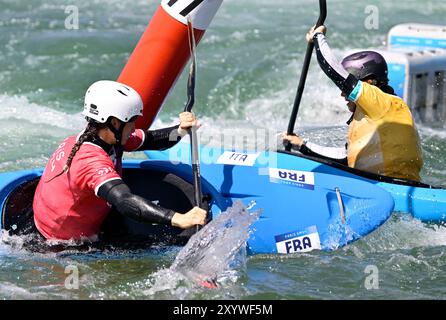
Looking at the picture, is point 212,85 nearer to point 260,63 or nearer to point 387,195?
point 260,63

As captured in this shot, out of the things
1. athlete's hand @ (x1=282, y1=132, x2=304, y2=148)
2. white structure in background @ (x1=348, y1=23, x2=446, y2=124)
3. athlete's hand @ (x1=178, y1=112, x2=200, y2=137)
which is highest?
athlete's hand @ (x1=178, y1=112, x2=200, y2=137)

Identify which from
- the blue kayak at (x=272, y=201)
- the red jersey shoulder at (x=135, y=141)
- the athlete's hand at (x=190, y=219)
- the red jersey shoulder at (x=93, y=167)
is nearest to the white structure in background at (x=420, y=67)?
the blue kayak at (x=272, y=201)

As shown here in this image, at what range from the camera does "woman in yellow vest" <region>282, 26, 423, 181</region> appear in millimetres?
6031

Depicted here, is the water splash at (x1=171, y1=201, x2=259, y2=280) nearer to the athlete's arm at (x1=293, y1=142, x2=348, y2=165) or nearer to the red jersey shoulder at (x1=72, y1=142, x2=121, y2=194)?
the red jersey shoulder at (x1=72, y1=142, x2=121, y2=194)

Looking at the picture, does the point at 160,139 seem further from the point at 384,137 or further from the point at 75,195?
the point at 384,137

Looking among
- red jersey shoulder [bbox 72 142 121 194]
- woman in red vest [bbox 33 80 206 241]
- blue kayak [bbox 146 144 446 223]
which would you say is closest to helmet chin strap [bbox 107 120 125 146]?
woman in red vest [bbox 33 80 206 241]

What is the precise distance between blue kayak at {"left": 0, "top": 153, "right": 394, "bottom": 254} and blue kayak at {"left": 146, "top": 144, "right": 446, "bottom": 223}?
268 millimetres

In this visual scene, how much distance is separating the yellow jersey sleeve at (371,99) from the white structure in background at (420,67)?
3.06 m

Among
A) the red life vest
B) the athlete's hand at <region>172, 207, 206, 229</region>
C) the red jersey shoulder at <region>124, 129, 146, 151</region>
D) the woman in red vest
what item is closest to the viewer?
the athlete's hand at <region>172, 207, 206, 229</region>

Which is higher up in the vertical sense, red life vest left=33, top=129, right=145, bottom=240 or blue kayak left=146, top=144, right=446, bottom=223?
red life vest left=33, top=129, right=145, bottom=240

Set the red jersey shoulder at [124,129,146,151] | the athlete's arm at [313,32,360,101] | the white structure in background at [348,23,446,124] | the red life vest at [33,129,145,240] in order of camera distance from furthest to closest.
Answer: the white structure in background at [348,23,446,124], the athlete's arm at [313,32,360,101], the red jersey shoulder at [124,129,146,151], the red life vest at [33,129,145,240]

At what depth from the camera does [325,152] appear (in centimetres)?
679

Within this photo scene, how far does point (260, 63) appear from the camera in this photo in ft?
39.6
